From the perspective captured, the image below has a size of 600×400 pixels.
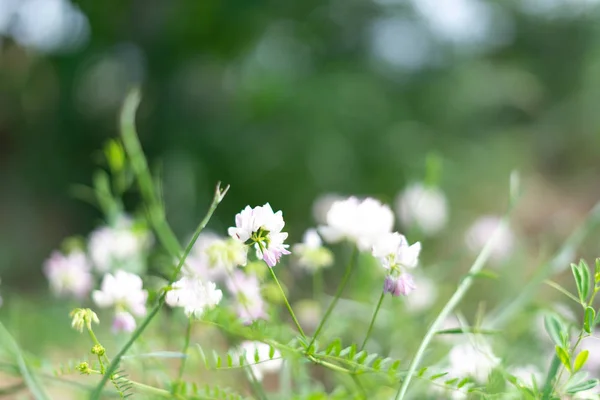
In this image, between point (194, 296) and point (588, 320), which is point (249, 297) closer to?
point (194, 296)

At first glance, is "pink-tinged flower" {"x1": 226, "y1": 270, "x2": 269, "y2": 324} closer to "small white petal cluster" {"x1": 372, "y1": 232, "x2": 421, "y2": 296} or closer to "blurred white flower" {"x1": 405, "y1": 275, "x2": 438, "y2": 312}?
"small white petal cluster" {"x1": 372, "y1": 232, "x2": 421, "y2": 296}

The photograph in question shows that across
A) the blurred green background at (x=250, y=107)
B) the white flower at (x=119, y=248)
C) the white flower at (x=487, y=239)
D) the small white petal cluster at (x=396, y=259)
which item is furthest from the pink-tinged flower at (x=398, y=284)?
the blurred green background at (x=250, y=107)

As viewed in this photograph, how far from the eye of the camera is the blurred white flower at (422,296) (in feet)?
2.15

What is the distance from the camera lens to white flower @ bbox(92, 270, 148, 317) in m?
0.33

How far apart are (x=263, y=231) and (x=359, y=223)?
68mm

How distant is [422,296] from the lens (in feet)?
2.17

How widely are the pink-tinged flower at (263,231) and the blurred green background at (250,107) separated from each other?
1759 mm

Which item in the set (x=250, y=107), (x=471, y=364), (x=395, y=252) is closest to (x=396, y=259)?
(x=395, y=252)

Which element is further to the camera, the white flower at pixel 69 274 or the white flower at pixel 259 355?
the white flower at pixel 69 274

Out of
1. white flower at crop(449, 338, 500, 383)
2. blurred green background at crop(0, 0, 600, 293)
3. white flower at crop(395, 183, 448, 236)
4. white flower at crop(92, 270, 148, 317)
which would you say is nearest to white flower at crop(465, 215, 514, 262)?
white flower at crop(395, 183, 448, 236)

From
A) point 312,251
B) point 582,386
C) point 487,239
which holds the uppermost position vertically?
point 487,239

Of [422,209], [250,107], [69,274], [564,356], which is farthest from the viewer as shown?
[250,107]

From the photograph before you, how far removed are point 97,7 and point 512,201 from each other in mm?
2374

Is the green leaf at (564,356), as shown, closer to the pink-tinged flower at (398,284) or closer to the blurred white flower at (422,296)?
the pink-tinged flower at (398,284)
